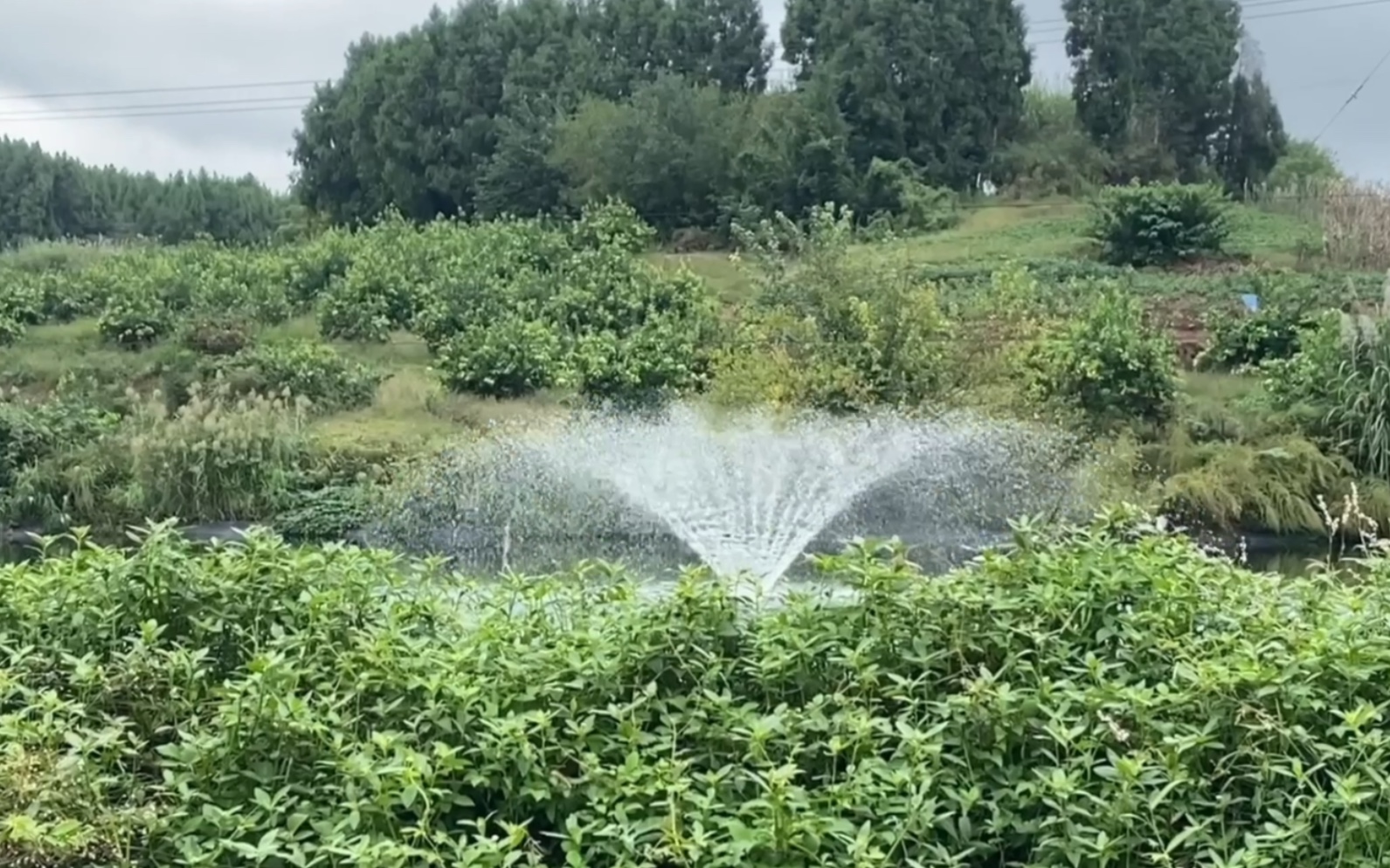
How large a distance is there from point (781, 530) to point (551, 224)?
39.0ft

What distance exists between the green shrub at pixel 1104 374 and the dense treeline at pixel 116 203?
64.7ft

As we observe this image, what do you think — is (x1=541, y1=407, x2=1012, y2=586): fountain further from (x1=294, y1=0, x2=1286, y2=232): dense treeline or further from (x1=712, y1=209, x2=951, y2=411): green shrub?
(x1=294, y1=0, x2=1286, y2=232): dense treeline

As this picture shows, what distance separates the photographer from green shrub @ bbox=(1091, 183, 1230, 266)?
17.0 meters

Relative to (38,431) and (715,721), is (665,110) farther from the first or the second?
(715,721)

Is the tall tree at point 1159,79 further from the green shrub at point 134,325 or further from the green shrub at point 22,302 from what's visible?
the green shrub at point 22,302

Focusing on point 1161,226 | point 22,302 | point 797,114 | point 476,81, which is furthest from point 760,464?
point 476,81

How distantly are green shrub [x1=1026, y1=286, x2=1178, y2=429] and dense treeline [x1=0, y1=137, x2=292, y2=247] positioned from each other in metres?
19.7

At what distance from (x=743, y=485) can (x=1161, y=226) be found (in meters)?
10.3

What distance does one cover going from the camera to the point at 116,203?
3100 cm

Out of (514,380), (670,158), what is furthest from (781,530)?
(670,158)

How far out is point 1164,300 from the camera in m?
14.6

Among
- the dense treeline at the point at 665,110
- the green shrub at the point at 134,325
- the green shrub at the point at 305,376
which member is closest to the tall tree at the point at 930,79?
the dense treeline at the point at 665,110

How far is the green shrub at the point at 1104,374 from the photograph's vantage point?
10.4 metres

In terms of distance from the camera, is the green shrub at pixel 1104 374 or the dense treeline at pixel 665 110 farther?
the dense treeline at pixel 665 110
